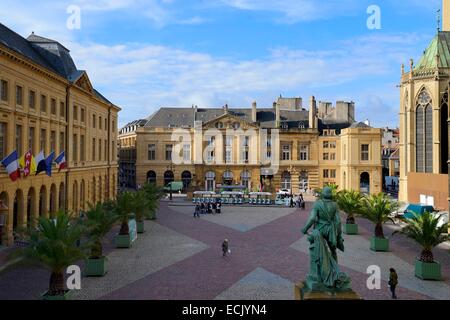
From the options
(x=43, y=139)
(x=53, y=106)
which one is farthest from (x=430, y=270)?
(x=53, y=106)

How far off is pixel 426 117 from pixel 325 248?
53171mm

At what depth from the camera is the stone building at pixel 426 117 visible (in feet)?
197

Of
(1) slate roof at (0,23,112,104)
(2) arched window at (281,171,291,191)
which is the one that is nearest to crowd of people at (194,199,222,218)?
(1) slate roof at (0,23,112,104)

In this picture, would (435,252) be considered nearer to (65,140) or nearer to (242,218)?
(242,218)

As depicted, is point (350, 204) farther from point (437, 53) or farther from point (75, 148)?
point (437, 53)

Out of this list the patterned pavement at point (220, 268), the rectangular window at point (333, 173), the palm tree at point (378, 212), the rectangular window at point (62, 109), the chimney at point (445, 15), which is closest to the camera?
the patterned pavement at point (220, 268)

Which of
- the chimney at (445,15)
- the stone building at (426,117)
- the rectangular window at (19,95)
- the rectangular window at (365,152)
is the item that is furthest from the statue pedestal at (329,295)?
the rectangular window at (365,152)

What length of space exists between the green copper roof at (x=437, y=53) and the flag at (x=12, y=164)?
54563 mm

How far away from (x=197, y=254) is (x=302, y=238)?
33.5ft

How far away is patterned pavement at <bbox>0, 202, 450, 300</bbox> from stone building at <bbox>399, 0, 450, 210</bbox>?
24807 mm

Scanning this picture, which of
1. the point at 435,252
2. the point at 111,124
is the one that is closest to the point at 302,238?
the point at 435,252

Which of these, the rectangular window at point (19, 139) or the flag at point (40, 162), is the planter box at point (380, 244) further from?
the rectangular window at point (19, 139)

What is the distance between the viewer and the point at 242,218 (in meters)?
47.9

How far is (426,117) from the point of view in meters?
61.9
